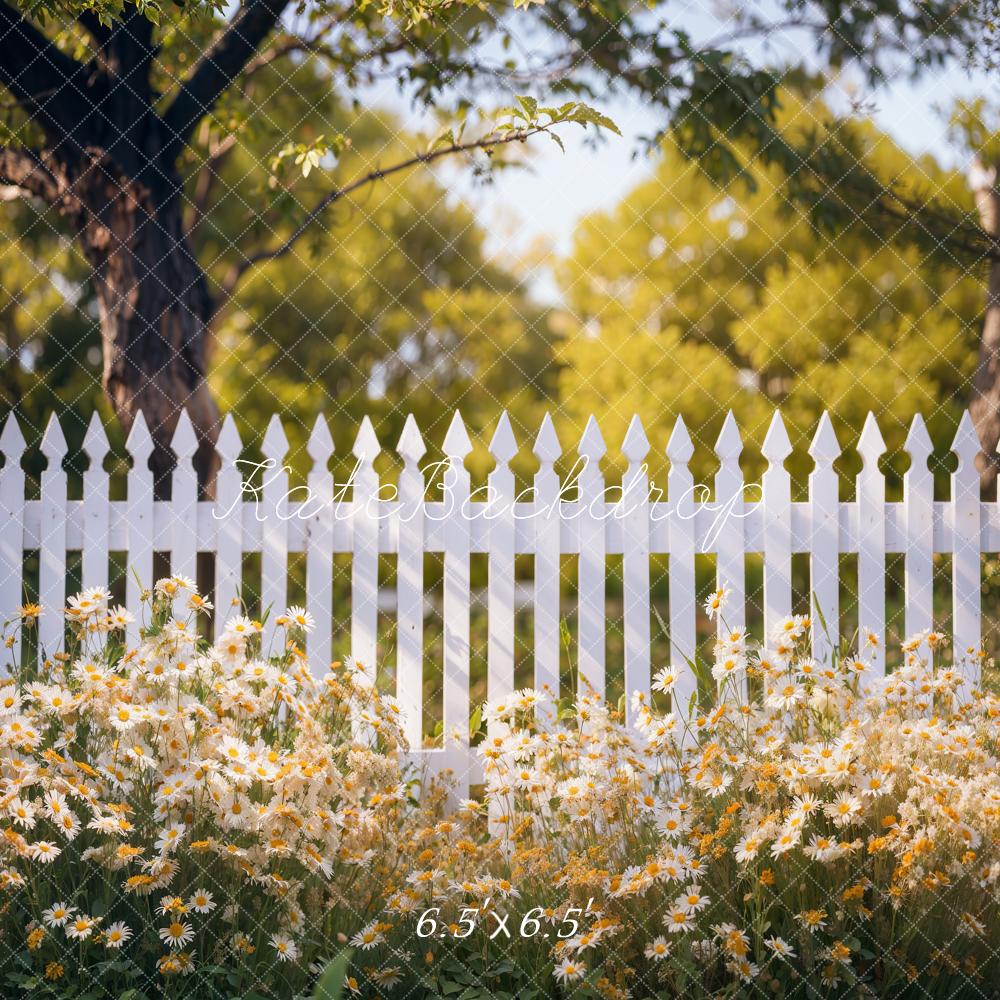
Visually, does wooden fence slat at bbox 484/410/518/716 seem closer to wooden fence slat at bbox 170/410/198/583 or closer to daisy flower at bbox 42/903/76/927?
wooden fence slat at bbox 170/410/198/583

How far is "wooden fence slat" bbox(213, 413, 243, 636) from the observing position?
3938 mm

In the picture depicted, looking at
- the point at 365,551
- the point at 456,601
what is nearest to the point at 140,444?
the point at 365,551

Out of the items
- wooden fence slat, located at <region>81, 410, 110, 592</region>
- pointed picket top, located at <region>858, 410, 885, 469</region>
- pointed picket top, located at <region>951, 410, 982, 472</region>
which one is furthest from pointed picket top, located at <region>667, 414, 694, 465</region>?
wooden fence slat, located at <region>81, 410, 110, 592</region>

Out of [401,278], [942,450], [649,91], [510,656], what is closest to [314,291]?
[401,278]

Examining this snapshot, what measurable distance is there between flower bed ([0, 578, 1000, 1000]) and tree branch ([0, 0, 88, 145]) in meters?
2.87

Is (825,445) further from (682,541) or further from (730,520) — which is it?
(682,541)

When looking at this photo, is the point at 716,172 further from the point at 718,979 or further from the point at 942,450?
the point at 942,450

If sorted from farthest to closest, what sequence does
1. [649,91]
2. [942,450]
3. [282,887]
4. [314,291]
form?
[314,291] → [942,450] → [649,91] → [282,887]

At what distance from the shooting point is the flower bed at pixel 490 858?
2232 mm

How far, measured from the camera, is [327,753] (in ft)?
8.02

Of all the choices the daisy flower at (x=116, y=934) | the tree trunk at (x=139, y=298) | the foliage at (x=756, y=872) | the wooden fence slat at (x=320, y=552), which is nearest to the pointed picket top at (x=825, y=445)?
the foliage at (x=756, y=872)

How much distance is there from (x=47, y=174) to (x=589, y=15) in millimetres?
2551

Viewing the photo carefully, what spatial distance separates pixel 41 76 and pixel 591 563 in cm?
316

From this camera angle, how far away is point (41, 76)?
4.55 m
